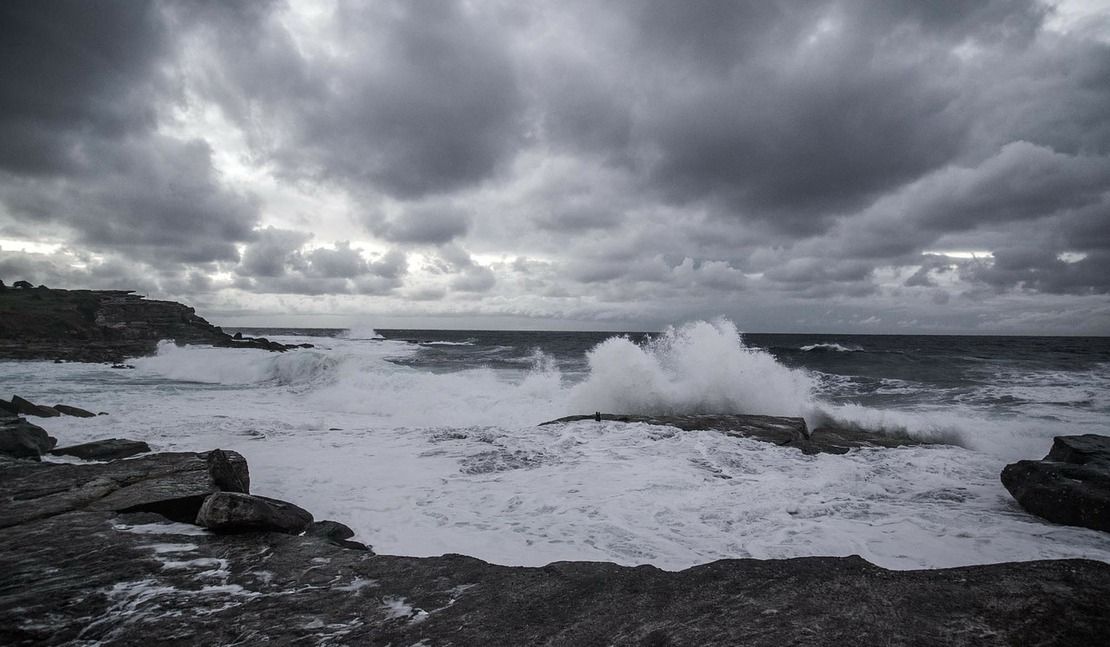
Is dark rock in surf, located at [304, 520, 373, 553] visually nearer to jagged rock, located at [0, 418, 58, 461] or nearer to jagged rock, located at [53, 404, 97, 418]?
jagged rock, located at [0, 418, 58, 461]

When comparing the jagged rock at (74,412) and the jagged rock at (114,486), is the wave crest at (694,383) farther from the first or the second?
the jagged rock at (74,412)

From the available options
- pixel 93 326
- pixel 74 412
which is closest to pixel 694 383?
pixel 74 412

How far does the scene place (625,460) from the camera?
792cm

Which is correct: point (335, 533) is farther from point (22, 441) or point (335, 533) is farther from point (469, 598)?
point (22, 441)

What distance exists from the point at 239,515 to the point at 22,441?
5.67 metres

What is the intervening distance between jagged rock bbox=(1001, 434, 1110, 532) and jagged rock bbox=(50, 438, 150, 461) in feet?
40.0

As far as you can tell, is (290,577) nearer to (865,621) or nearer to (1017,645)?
(865,621)

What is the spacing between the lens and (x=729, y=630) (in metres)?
2.81

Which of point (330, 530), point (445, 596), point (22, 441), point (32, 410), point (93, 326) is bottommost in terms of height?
point (330, 530)

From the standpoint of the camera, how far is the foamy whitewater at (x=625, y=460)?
4895 mm

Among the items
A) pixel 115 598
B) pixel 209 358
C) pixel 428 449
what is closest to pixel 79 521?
pixel 115 598

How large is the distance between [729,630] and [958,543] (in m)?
3.58

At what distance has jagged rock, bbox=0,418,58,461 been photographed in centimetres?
702

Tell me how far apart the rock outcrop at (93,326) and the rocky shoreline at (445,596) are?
1170 inches
